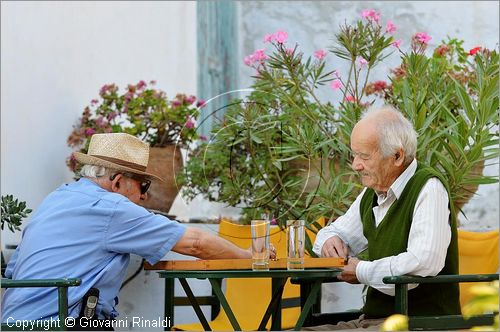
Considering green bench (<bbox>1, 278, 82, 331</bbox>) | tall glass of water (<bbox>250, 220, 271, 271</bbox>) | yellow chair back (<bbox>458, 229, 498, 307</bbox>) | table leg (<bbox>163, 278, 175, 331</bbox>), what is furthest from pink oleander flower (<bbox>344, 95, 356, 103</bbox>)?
green bench (<bbox>1, 278, 82, 331</bbox>)

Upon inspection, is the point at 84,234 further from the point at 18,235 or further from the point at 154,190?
the point at 154,190

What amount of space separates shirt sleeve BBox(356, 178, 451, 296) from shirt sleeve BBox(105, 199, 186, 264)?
2.12ft

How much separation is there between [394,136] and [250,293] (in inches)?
54.0

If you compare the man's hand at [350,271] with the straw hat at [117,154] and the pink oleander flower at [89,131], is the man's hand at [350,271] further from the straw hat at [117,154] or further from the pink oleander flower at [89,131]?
the pink oleander flower at [89,131]

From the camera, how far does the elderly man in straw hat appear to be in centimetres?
322

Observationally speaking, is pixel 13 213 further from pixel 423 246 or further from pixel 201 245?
pixel 423 246

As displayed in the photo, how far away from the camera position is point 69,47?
572 centimetres

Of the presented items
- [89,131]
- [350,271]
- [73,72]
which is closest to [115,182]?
[350,271]

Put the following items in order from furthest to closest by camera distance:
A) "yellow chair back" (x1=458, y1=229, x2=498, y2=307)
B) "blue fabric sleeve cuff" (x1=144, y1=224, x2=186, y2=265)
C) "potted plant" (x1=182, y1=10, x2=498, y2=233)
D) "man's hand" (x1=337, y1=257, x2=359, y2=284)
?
"potted plant" (x1=182, y1=10, x2=498, y2=233)
"yellow chair back" (x1=458, y1=229, x2=498, y2=307)
"man's hand" (x1=337, y1=257, x2=359, y2=284)
"blue fabric sleeve cuff" (x1=144, y1=224, x2=186, y2=265)

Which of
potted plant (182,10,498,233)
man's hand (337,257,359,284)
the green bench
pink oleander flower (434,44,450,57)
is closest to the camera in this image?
the green bench

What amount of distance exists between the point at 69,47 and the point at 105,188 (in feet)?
7.92

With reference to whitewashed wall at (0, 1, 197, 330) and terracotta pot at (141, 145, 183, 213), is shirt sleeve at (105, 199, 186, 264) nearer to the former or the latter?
whitewashed wall at (0, 1, 197, 330)

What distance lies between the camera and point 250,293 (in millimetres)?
4531

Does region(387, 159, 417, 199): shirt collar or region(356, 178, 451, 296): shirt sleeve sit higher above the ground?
region(387, 159, 417, 199): shirt collar
